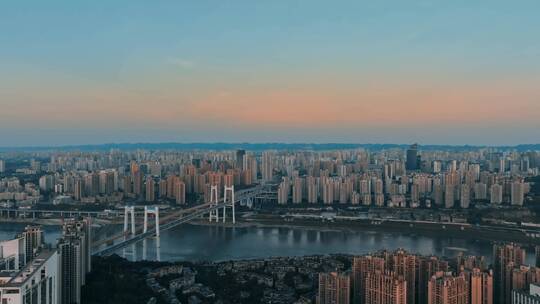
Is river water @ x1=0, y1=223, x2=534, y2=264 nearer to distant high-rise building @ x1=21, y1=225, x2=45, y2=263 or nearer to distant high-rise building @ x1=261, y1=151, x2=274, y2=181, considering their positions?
distant high-rise building @ x1=21, y1=225, x2=45, y2=263

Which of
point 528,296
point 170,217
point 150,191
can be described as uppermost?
point 528,296

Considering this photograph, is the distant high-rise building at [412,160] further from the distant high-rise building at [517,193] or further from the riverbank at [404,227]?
the riverbank at [404,227]

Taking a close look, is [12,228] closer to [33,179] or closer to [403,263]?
[33,179]

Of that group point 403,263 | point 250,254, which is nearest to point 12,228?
point 250,254

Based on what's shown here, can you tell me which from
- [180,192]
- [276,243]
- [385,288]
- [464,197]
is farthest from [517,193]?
[385,288]

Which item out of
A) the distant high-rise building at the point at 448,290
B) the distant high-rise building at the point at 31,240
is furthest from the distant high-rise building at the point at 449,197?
the distant high-rise building at the point at 31,240

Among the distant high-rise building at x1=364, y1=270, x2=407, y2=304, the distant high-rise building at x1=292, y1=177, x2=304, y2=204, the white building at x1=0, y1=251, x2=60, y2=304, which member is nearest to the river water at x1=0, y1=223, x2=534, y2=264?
the distant high-rise building at x1=292, y1=177, x2=304, y2=204

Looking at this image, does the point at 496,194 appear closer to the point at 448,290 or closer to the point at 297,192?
the point at 297,192
